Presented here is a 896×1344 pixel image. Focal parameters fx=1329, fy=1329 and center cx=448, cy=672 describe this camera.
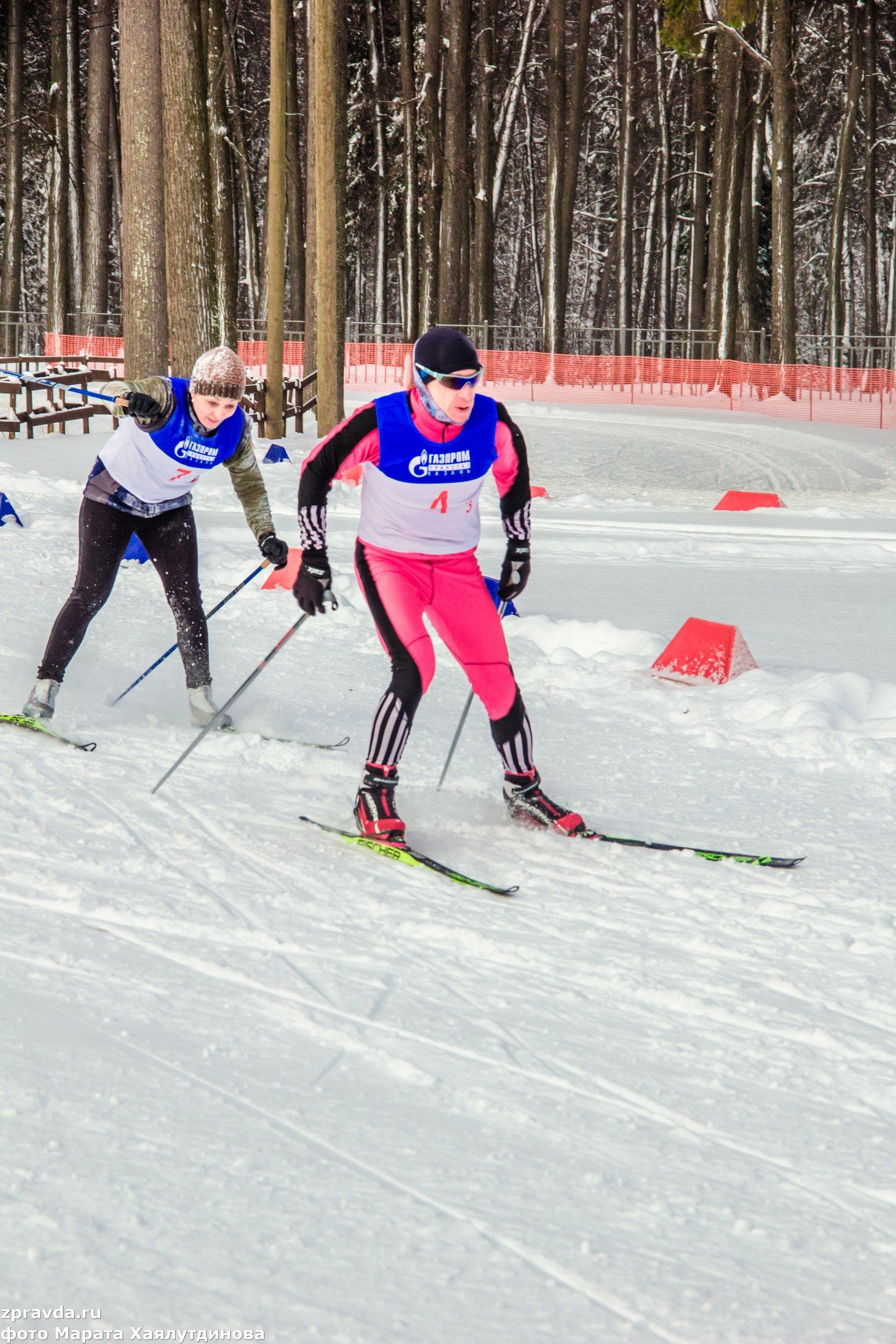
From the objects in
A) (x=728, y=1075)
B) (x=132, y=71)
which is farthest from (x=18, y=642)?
(x=132, y=71)

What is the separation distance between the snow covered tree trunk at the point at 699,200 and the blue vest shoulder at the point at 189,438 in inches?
1200

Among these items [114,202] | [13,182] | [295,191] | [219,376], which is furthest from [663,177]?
[219,376]

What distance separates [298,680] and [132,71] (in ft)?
34.6

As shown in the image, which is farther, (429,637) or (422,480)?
(429,637)

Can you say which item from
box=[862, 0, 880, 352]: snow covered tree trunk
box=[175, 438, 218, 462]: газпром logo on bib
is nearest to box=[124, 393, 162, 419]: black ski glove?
box=[175, 438, 218, 462]: газпром logo on bib

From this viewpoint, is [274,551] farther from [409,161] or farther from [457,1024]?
[409,161]

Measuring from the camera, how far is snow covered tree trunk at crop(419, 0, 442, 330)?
103 ft

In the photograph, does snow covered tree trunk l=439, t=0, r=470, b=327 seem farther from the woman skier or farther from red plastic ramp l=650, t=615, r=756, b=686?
the woman skier

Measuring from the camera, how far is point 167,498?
5.35 meters

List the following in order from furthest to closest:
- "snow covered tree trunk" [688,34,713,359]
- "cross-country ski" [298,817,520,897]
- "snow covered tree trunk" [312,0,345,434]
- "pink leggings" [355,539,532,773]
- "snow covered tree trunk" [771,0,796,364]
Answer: "snow covered tree trunk" [688,34,713,359] → "snow covered tree trunk" [771,0,796,364] → "snow covered tree trunk" [312,0,345,434] → "pink leggings" [355,539,532,773] → "cross-country ski" [298,817,520,897]

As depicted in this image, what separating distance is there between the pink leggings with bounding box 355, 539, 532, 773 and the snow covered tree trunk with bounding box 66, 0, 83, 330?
3075 cm

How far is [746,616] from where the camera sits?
8.16 m

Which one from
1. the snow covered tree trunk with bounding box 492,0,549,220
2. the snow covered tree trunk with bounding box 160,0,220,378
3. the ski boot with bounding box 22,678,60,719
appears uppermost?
the snow covered tree trunk with bounding box 492,0,549,220

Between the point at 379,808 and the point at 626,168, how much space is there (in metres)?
34.5
